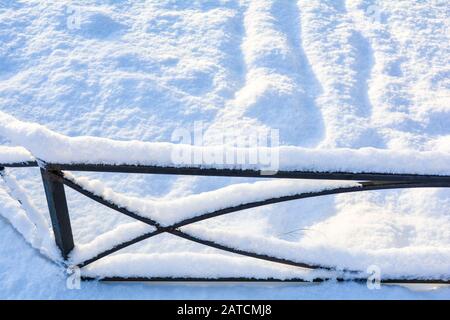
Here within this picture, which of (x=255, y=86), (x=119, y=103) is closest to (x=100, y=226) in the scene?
(x=119, y=103)

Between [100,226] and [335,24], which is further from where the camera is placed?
[335,24]

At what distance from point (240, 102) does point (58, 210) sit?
2.13m

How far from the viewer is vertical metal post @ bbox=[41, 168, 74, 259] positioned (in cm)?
166

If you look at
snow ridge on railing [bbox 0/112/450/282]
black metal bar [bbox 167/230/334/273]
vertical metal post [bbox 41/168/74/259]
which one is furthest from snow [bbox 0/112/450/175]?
black metal bar [bbox 167/230/334/273]

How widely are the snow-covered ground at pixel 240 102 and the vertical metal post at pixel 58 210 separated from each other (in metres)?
0.13

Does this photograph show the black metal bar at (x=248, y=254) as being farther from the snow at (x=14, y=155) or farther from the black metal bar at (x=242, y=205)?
the snow at (x=14, y=155)

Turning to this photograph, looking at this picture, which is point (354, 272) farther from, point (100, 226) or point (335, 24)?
point (335, 24)

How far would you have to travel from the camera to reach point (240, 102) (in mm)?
3670

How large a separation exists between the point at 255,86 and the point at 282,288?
6.94ft

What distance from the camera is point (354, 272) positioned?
2.05 meters

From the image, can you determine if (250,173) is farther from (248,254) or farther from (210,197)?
(248,254)

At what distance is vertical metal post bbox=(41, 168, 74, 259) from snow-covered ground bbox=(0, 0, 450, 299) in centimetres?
13

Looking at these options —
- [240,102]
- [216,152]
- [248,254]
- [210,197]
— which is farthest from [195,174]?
[240,102]

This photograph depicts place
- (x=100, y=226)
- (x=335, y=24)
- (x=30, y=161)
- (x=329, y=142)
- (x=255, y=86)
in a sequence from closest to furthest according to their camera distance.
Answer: (x=30, y=161) < (x=100, y=226) < (x=329, y=142) < (x=255, y=86) < (x=335, y=24)
